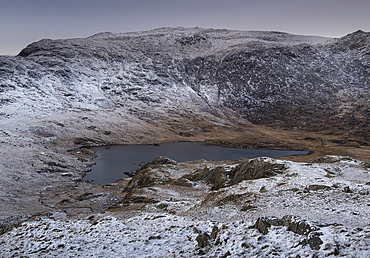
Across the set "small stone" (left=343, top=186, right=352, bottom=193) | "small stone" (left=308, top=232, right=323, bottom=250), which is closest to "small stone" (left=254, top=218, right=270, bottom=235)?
"small stone" (left=308, top=232, right=323, bottom=250)

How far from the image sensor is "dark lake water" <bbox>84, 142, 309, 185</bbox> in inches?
2594

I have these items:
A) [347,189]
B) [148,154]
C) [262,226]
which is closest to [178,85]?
[148,154]

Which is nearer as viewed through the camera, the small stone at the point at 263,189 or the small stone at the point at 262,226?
the small stone at the point at 262,226

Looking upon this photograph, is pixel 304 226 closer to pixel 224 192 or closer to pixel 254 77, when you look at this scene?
pixel 224 192

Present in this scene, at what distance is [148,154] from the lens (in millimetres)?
90500

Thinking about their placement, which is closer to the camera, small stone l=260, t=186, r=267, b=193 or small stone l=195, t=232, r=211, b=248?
small stone l=195, t=232, r=211, b=248

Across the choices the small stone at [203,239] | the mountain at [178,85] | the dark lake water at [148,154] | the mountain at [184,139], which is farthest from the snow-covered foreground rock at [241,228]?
the mountain at [178,85]

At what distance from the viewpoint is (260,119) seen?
162 meters

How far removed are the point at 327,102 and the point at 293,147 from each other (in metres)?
92.1

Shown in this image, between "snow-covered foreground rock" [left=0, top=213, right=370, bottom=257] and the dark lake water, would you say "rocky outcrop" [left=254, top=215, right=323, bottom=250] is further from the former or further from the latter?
the dark lake water

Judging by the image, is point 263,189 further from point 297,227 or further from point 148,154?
point 148,154

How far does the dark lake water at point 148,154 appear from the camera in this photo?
65875mm


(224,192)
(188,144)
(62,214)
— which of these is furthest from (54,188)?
(188,144)

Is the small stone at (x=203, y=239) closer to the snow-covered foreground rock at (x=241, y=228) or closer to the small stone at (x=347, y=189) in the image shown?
the snow-covered foreground rock at (x=241, y=228)
